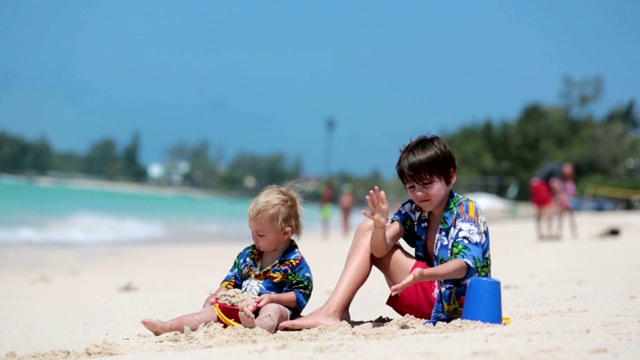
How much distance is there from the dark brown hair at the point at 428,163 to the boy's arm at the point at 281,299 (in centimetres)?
88

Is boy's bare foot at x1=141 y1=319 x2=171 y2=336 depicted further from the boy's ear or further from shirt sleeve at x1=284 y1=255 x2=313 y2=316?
the boy's ear

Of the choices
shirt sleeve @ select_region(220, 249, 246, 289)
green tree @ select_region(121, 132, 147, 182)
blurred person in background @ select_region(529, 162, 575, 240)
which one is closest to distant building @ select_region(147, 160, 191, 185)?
green tree @ select_region(121, 132, 147, 182)

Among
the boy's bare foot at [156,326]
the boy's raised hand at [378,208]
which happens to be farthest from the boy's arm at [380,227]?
the boy's bare foot at [156,326]

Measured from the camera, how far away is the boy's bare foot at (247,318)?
3.83 meters

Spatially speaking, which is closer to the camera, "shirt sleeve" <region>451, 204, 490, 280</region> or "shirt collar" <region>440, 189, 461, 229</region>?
"shirt sleeve" <region>451, 204, 490, 280</region>

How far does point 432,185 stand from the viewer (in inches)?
153

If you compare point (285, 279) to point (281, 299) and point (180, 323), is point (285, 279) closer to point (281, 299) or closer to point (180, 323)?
point (281, 299)

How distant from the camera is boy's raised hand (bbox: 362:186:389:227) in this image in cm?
388

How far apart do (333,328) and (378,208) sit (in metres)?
0.67

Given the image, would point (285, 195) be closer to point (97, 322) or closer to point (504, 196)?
point (97, 322)

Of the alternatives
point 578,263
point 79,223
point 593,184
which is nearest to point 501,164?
point 593,184

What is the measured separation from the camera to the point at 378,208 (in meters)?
3.88

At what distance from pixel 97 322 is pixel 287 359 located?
2.33m

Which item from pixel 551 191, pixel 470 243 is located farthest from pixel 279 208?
pixel 551 191
